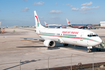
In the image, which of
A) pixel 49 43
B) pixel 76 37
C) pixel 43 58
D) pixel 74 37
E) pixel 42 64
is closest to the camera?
pixel 42 64

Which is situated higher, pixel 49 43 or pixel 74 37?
pixel 74 37

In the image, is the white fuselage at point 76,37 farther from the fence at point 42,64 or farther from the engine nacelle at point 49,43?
the fence at point 42,64

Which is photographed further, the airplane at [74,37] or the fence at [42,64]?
the airplane at [74,37]

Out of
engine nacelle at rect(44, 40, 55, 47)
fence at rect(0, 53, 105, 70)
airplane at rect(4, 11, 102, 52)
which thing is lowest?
fence at rect(0, 53, 105, 70)

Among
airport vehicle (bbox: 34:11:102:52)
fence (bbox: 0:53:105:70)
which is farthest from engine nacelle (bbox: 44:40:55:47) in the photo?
fence (bbox: 0:53:105:70)

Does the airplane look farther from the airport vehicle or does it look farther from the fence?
the fence

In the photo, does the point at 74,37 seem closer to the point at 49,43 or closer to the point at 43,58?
the point at 49,43

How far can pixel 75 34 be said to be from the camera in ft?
87.9

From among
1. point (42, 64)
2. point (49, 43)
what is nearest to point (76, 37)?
point (49, 43)

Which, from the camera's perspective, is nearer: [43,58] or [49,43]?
[43,58]

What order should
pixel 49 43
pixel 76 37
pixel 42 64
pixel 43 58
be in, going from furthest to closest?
pixel 49 43, pixel 76 37, pixel 43 58, pixel 42 64

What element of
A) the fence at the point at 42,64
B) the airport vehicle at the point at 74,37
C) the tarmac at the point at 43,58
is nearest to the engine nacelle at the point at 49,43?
the airport vehicle at the point at 74,37

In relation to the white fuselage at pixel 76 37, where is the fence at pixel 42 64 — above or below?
below

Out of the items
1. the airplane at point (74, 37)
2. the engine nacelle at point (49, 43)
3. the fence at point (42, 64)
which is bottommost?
the fence at point (42, 64)
